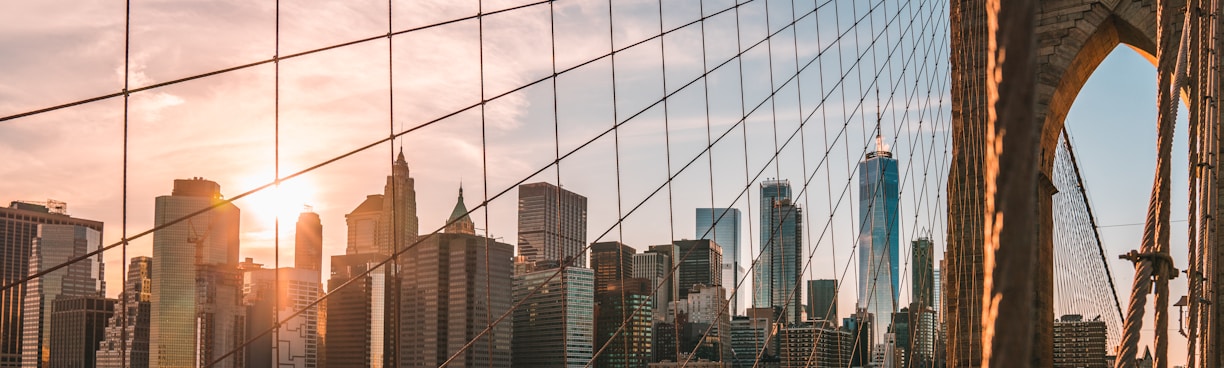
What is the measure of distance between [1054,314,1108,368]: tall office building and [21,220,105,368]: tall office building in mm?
25357

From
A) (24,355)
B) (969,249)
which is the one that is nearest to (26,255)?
(24,355)

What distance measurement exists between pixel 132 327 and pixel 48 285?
10.4 m

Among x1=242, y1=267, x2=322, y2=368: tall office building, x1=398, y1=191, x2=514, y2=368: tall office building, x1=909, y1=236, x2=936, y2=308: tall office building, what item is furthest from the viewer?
x1=398, y1=191, x2=514, y2=368: tall office building

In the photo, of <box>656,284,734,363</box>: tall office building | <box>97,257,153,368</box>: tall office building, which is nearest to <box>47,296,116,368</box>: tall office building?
<box>97,257,153,368</box>: tall office building

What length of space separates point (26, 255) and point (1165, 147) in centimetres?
5072

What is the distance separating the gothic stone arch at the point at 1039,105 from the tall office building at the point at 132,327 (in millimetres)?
71149

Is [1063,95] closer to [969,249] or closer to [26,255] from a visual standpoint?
[969,249]

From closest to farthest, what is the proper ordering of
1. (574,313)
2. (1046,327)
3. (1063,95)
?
(1046,327), (1063,95), (574,313)

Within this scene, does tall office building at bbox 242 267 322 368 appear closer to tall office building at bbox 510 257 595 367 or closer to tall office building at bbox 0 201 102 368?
tall office building at bbox 510 257 595 367

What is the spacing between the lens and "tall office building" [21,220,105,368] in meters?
30.0

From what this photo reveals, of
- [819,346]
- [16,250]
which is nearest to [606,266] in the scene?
[819,346]

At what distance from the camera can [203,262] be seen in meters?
80.6

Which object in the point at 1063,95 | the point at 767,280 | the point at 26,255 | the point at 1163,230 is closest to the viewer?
the point at 1163,230

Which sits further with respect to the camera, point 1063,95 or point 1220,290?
point 1063,95
